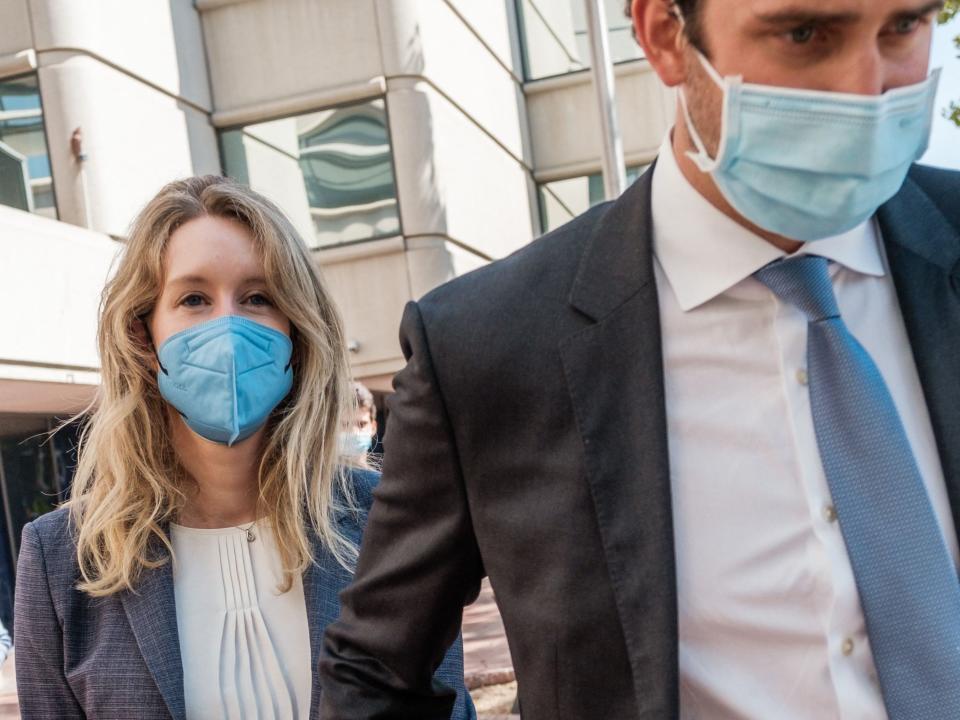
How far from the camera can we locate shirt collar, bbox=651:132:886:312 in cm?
171

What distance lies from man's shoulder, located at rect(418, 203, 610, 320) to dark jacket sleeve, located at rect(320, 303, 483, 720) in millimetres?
63

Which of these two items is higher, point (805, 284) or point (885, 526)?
point (805, 284)

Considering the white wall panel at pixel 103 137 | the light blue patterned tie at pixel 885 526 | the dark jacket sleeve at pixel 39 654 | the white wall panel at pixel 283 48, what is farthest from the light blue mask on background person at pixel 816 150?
the white wall panel at pixel 283 48

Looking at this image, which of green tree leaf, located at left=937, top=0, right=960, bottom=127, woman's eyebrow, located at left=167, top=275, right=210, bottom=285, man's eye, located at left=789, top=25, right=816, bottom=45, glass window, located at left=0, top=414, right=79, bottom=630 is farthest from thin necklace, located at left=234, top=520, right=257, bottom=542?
glass window, located at left=0, top=414, right=79, bottom=630

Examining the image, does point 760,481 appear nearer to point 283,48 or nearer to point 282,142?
point 282,142

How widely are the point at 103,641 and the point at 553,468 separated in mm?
1489

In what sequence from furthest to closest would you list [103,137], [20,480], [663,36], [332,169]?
[332,169] < [20,480] < [103,137] < [663,36]

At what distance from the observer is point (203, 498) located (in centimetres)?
299

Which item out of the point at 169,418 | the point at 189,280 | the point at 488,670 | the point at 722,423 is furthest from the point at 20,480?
the point at 722,423

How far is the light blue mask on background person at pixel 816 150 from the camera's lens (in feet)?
5.11

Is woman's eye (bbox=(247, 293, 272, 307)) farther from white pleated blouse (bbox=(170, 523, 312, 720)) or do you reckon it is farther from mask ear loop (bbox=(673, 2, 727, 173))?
mask ear loop (bbox=(673, 2, 727, 173))

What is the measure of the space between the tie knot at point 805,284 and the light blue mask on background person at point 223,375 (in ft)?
4.86

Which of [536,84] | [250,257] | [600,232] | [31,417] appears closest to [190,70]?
[31,417]

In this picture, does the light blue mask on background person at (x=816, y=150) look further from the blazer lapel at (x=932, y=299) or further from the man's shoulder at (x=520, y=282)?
the man's shoulder at (x=520, y=282)
